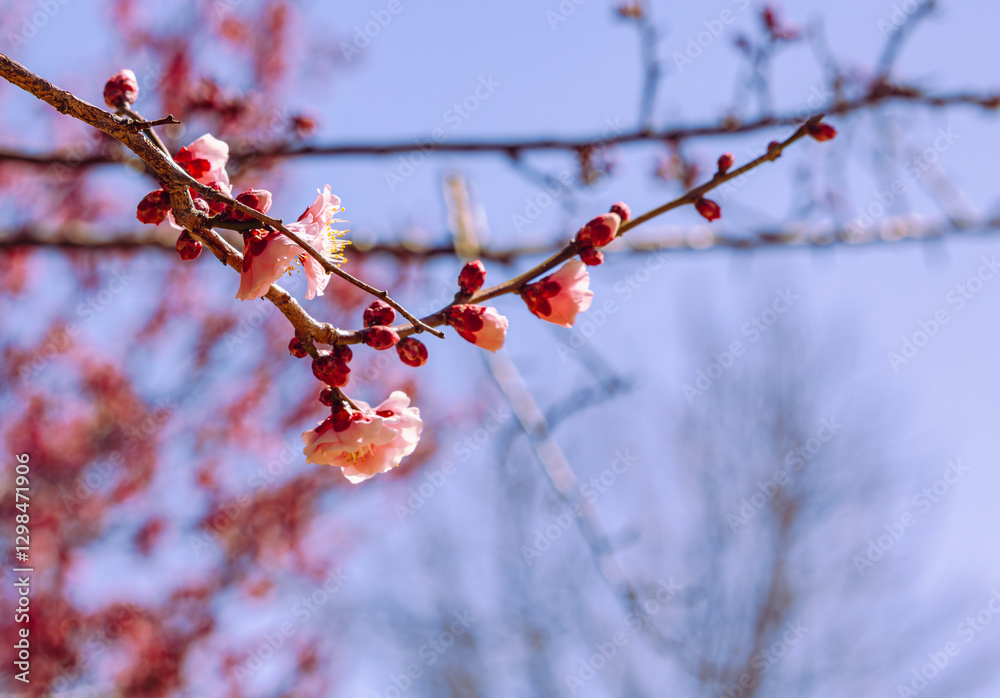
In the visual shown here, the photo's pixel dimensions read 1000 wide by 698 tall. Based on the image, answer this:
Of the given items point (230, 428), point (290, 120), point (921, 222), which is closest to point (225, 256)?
point (290, 120)

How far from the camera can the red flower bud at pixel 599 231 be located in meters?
1.07

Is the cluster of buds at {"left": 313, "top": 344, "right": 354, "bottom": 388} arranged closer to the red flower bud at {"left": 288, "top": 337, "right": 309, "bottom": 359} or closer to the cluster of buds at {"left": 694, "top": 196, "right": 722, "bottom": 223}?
the red flower bud at {"left": 288, "top": 337, "right": 309, "bottom": 359}

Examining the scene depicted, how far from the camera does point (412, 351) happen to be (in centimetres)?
100

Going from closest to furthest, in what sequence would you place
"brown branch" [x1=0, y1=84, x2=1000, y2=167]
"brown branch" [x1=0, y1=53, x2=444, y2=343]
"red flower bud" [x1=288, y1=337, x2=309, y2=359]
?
"brown branch" [x1=0, y1=53, x2=444, y2=343] < "red flower bud" [x1=288, y1=337, x2=309, y2=359] < "brown branch" [x1=0, y1=84, x2=1000, y2=167]

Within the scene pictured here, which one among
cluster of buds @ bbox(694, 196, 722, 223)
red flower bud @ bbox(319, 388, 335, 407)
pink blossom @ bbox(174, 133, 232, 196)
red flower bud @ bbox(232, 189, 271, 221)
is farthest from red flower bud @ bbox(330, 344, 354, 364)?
cluster of buds @ bbox(694, 196, 722, 223)

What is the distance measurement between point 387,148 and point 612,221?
1.45m

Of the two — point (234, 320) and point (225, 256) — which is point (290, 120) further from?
point (234, 320)

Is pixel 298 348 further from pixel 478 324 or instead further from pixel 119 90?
pixel 119 90

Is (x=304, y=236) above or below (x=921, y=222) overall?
below

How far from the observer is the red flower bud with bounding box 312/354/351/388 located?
3.17 ft

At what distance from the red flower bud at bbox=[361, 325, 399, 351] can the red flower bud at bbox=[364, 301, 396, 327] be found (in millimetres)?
54

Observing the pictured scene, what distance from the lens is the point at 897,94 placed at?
2312 millimetres

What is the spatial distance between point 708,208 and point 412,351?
0.62m

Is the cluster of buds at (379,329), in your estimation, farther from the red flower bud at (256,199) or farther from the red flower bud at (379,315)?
the red flower bud at (256,199)
